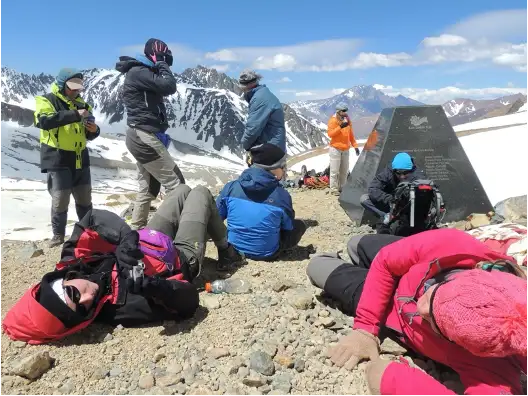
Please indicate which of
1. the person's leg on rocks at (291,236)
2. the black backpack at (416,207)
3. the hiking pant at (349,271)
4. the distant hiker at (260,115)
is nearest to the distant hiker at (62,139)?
the distant hiker at (260,115)

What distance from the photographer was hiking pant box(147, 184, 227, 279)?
489cm

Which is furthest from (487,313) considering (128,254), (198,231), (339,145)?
(339,145)

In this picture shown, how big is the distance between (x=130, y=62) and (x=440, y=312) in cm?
592

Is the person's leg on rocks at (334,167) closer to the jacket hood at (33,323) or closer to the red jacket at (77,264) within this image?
the red jacket at (77,264)

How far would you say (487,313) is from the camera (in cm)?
228

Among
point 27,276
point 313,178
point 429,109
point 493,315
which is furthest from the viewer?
point 313,178

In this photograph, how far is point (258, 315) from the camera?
438 cm

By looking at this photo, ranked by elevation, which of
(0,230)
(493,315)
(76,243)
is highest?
(493,315)

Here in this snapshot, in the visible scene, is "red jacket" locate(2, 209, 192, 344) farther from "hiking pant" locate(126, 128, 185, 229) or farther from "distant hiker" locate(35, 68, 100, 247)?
"distant hiker" locate(35, 68, 100, 247)

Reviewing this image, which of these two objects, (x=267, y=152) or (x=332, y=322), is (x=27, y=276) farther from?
(x=332, y=322)

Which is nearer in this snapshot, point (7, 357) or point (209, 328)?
point (7, 357)

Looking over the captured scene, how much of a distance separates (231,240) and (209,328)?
2032mm

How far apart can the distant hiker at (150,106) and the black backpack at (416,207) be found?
3.29 metres

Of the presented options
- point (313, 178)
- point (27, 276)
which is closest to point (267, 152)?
point (27, 276)
